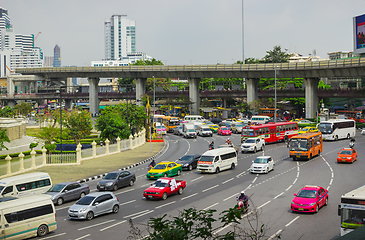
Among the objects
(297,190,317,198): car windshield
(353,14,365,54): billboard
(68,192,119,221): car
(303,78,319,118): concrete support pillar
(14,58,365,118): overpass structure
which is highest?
(353,14,365,54): billboard

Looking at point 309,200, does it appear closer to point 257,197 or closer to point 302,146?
point 257,197

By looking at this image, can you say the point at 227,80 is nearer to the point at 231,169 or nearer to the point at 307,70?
the point at 307,70

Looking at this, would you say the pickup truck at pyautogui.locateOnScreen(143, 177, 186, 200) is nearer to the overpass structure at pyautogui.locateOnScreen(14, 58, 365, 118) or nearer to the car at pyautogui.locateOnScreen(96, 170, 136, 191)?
the car at pyautogui.locateOnScreen(96, 170, 136, 191)

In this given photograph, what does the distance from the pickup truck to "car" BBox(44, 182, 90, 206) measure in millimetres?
4592

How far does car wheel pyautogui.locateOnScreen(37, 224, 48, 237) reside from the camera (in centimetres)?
1864

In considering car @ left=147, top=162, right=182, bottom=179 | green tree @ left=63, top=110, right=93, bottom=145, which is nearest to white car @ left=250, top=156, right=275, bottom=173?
car @ left=147, top=162, right=182, bottom=179

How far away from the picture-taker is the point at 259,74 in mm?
88438

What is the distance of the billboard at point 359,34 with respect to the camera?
80.4 metres

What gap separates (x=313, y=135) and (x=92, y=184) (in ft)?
74.0

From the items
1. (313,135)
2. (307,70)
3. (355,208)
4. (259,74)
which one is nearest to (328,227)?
(355,208)

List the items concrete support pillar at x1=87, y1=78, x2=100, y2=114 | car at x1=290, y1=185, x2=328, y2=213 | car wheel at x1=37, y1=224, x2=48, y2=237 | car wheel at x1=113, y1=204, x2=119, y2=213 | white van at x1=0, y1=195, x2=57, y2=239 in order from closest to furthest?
white van at x1=0, y1=195, x2=57, y2=239
car wheel at x1=37, y1=224, x2=48, y2=237
car at x1=290, y1=185, x2=328, y2=213
car wheel at x1=113, y1=204, x2=119, y2=213
concrete support pillar at x1=87, y1=78, x2=100, y2=114

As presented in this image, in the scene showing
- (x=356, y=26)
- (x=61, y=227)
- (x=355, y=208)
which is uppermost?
(x=356, y=26)

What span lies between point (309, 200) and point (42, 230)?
46.0 ft

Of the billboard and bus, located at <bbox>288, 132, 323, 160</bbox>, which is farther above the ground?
the billboard
